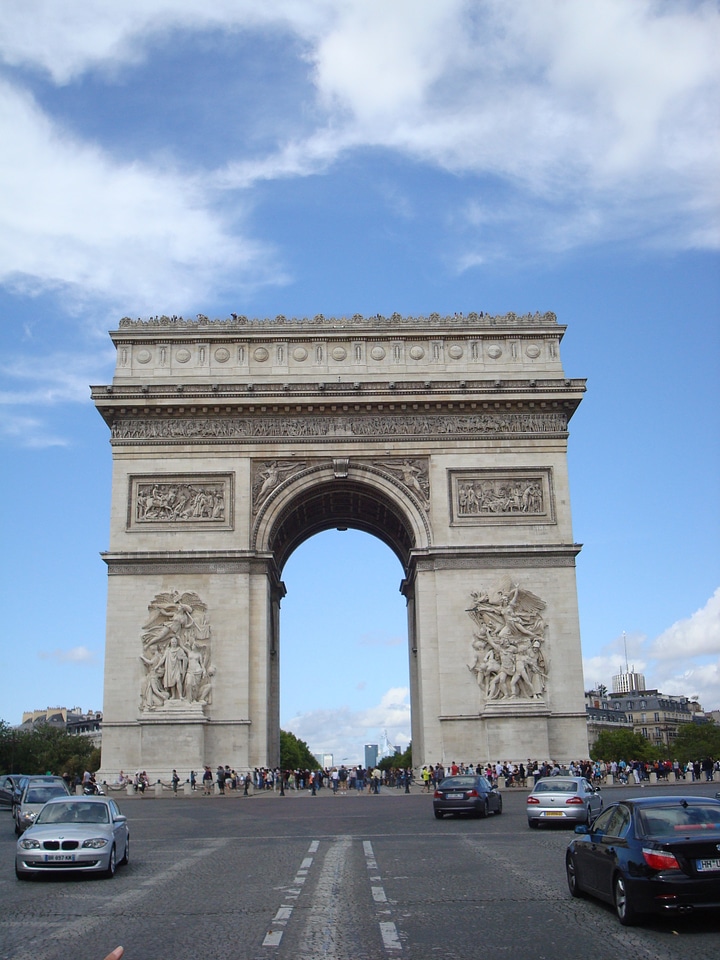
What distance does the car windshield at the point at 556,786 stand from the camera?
22578 mm

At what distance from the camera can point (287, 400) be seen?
42.8 meters

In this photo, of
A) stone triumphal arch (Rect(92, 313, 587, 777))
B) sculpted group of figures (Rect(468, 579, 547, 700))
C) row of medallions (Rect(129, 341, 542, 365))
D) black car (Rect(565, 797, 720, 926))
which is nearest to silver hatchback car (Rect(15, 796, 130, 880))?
black car (Rect(565, 797, 720, 926))

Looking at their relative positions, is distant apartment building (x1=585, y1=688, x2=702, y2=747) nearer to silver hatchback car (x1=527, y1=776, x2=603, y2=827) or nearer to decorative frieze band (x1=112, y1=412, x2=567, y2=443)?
decorative frieze band (x1=112, y1=412, x2=567, y2=443)

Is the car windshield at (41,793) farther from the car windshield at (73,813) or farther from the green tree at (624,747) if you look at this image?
the green tree at (624,747)

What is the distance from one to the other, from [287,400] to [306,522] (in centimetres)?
819

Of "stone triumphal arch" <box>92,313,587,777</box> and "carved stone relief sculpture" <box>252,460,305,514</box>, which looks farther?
"carved stone relief sculpture" <box>252,460,305,514</box>

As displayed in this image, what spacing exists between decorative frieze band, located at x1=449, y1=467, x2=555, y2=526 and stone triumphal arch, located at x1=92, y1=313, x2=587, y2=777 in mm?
63

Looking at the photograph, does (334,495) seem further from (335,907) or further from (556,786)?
(335,907)

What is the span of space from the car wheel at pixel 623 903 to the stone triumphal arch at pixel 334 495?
2960 centimetres

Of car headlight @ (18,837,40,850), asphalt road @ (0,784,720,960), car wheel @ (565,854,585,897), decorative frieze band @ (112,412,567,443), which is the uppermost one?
decorative frieze band @ (112,412,567,443)

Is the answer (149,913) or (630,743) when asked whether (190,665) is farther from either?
(630,743)

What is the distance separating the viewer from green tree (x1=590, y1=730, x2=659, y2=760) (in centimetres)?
10544

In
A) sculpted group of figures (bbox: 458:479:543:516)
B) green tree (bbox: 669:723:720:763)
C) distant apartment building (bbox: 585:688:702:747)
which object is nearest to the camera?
sculpted group of figures (bbox: 458:479:543:516)

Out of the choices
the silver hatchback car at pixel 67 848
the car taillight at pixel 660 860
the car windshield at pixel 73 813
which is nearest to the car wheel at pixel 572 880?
the car taillight at pixel 660 860
